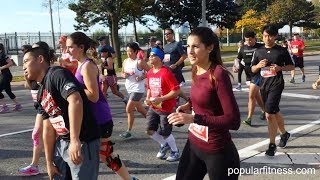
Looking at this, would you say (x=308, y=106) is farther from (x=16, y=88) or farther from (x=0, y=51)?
(x=16, y=88)

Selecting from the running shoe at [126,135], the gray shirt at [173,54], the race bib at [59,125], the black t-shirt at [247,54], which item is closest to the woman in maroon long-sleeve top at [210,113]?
the race bib at [59,125]

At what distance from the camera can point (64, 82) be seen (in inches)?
110

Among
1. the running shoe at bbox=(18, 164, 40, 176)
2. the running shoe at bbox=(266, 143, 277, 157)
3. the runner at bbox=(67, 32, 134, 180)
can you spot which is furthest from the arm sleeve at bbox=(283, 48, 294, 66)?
the running shoe at bbox=(18, 164, 40, 176)

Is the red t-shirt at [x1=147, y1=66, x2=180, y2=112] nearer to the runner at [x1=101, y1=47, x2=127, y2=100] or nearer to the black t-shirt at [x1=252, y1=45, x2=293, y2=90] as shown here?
the black t-shirt at [x1=252, y1=45, x2=293, y2=90]

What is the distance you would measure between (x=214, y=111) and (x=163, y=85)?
8.51 feet

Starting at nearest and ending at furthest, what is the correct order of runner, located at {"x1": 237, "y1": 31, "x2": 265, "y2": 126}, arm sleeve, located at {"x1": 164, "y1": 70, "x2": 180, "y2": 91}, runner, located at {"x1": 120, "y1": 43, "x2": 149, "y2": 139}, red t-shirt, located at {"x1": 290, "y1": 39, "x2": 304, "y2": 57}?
arm sleeve, located at {"x1": 164, "y1": 70, "x2": 180, "y2": 91} → runner, located at {"x1": 120, "y1": 43, "x2": 149, "y2": 139} → runner, located at {"x1": 237, "y1": 31, "x2": 265, "y2": 126} → red t-shirt, located at {"x1": 290, "y1": 39, "x2": 304, "y2": 57}

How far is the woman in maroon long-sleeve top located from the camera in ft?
8.92

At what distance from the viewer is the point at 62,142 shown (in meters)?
3.10

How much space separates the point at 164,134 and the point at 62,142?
252 cm

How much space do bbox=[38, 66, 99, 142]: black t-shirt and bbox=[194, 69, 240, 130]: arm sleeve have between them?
2.73ft

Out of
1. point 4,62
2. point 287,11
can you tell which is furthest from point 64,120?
point 287,11

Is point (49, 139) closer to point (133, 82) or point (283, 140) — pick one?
point (133, 82)

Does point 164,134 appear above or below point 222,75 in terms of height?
below

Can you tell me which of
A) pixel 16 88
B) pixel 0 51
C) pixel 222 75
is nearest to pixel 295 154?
pixel 222 75
